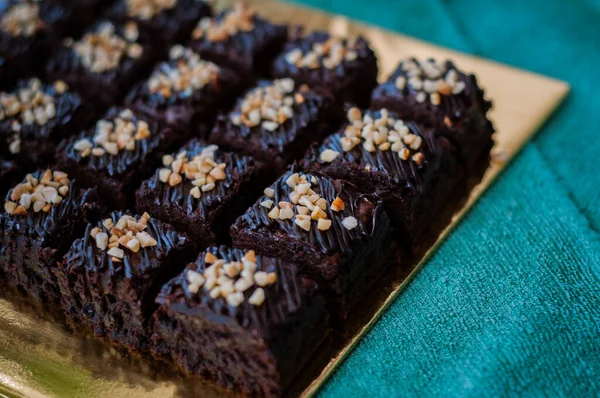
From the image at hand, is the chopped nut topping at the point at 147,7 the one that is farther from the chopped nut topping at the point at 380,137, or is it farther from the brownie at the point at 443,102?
the chopped nut topping at the point at 380,137

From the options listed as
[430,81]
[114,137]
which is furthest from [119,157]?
[430,81]

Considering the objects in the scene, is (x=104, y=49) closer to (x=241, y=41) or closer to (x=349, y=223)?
(x=241, y=41)

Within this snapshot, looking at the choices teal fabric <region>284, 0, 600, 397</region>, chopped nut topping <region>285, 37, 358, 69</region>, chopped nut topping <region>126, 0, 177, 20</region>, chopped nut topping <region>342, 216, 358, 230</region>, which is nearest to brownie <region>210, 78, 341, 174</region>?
chopped nut topping <region>285, 37, 358, 69</region>

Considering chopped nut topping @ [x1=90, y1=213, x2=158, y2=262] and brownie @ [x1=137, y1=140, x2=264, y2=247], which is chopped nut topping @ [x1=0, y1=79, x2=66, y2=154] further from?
chopped nut topping @ [x1=90, y1=213, x2=158, y2=262]

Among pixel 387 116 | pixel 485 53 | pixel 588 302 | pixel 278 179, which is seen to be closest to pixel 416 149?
pixel 387 116

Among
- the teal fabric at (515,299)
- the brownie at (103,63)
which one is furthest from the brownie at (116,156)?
the teal fabric at (515,299)
